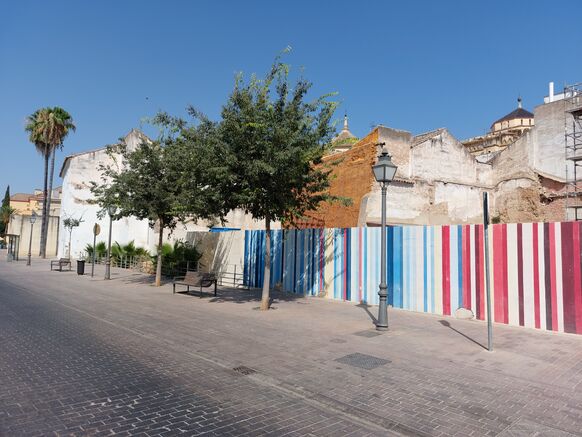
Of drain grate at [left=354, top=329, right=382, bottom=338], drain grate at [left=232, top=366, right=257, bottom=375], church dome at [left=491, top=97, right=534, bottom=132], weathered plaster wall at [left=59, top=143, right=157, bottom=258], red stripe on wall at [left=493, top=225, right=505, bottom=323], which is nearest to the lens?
drain grate at [left=232, top=366, right=257, bottom=375]

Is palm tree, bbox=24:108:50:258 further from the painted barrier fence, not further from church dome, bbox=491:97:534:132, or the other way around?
church dome, bbox=491:97:534:132

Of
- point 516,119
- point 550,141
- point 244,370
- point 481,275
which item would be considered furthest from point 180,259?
point 516,119

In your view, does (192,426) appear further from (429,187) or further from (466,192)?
(466,192)

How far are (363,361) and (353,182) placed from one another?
1420cm

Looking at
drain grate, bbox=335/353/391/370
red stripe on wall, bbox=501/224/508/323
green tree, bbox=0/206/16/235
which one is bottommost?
drain grate, bbox=335/353/391/370

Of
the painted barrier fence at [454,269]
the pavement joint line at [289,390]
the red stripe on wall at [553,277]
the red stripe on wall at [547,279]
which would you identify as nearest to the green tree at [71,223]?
the painted barrier fence at [454,269]

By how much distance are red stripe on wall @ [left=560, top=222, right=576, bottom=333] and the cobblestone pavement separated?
18.7 inches

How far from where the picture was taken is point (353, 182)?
2034 centimetres

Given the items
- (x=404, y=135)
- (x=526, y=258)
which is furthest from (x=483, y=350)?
(x=404, y=135)

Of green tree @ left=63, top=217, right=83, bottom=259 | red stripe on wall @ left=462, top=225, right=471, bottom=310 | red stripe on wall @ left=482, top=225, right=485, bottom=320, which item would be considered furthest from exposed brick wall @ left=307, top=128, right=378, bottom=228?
green tree @ left=63, top=217, right=83, bottom=259

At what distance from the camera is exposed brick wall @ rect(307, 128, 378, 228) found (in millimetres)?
19469

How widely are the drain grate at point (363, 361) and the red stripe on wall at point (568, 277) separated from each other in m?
5.00

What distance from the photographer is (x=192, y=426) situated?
4344 mm

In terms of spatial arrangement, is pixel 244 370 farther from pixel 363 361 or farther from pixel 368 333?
pixel 368 333
